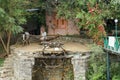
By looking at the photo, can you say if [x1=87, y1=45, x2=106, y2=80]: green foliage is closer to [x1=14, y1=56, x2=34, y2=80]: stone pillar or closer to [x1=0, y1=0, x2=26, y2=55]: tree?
[x1=14, y1=56, x2=34, y2=80]: stone pillar

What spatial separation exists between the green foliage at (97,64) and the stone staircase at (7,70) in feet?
15.3

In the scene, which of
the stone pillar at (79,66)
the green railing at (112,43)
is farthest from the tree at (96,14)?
the stone pillar at (79,66)

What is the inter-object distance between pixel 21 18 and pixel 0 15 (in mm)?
1594

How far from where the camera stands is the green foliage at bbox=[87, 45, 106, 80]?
62.4 feet

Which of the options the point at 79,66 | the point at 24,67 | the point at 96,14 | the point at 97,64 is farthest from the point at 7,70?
the point at 96,14

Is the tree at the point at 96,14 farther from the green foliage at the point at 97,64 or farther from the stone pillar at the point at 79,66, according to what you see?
the stone pillar at the point at 79,66

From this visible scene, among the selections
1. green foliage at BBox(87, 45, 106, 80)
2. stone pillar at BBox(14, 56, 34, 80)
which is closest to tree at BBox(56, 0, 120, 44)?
green foliage at BBox(87, 45, 106, 80)

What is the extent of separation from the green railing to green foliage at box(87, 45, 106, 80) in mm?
460

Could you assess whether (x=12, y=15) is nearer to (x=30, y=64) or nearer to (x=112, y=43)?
(x=30, y=64)

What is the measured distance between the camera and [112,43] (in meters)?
18.4

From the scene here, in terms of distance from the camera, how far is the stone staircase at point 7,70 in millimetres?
20256

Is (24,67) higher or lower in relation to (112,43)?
lower

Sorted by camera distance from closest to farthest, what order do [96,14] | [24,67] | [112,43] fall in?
[112,43] < [24,67] < [96,14]

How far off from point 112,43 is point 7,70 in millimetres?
6421
